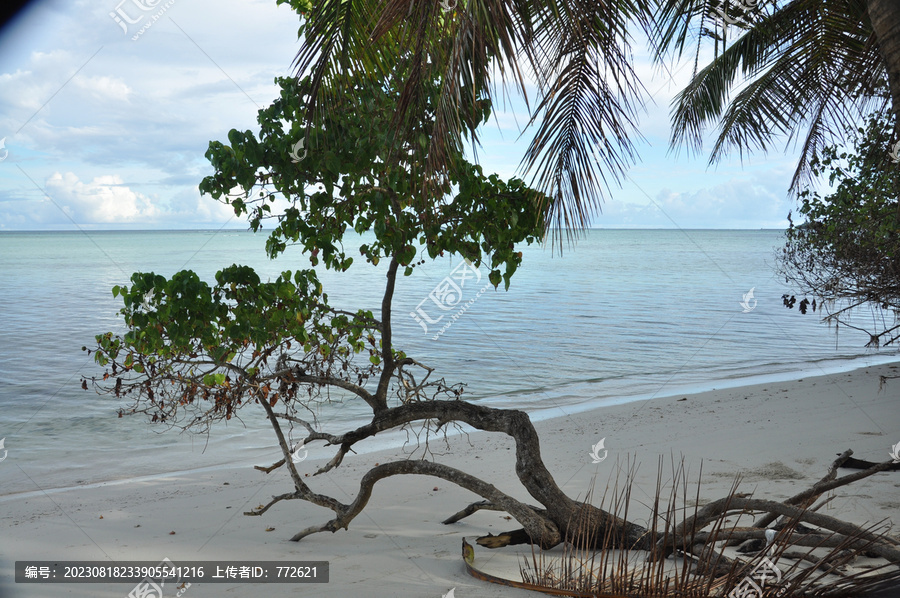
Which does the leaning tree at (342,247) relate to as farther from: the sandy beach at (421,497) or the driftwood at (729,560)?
the sandy beach at (421,497)

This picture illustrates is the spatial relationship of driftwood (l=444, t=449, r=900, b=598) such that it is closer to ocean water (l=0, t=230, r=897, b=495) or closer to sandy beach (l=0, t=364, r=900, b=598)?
sandy beach (l=0, t=364, r=900, b=598)

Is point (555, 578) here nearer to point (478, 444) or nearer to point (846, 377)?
point (478, 444)

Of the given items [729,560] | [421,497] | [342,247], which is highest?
[342,247]

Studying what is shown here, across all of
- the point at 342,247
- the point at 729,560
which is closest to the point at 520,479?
the point at 729,560

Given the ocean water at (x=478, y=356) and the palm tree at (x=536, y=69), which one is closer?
the palm tree at (x=536, y=69)

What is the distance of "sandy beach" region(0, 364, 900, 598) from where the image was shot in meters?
3.93

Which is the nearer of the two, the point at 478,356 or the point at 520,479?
the point at 520,479

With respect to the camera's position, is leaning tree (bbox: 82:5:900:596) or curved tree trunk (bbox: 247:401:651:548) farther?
curved tree trunk (bbox: 247:401:651:548)

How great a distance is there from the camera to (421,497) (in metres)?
5.64

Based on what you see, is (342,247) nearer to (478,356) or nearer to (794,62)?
(794,62)

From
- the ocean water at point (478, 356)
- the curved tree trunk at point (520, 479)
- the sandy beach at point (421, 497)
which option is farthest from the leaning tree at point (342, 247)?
the ocean water at point (478, 356)

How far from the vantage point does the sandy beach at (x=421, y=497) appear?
12.9ft

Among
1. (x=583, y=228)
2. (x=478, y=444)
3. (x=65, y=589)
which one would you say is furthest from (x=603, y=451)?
(x=65, y=589)

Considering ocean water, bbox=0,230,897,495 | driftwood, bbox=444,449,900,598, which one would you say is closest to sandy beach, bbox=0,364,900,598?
driftwood, bbox=444,449,900,598
